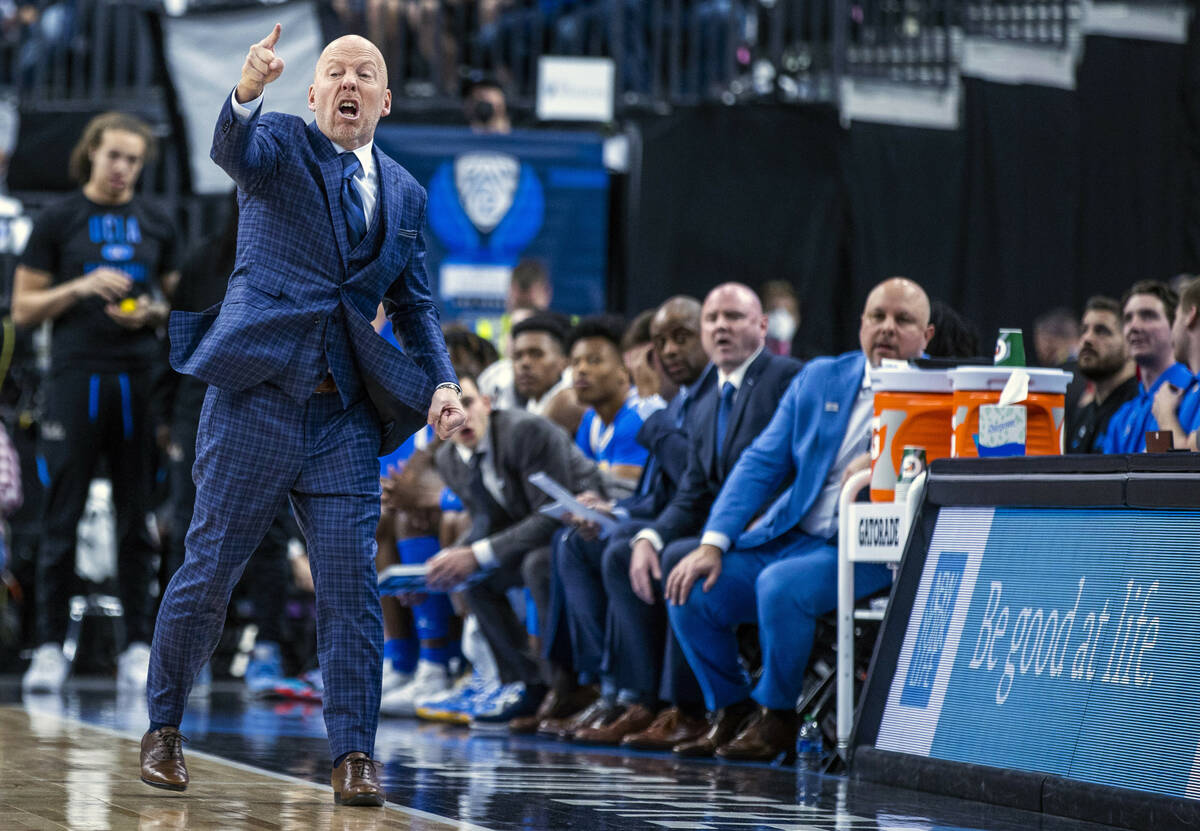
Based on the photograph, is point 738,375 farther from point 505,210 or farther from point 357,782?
point 505,210

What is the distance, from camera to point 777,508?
5.77 meters

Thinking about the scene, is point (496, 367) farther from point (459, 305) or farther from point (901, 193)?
point (901, 193)

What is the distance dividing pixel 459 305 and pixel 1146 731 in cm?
711

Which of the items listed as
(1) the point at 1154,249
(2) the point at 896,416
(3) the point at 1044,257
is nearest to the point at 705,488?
(2) the point at 896,416

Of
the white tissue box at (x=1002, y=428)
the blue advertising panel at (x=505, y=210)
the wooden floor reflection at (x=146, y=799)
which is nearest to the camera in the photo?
the wooden floor reflection at (x=146, y=799)

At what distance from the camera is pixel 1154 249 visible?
11.2 m

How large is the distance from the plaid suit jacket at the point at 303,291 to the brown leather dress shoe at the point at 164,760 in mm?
846

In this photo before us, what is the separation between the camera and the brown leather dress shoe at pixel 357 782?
Result: 389 cm

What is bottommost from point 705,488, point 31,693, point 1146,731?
point 31,693

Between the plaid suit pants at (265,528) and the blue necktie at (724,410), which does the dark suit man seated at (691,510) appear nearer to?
the blue necktie at (724,410)

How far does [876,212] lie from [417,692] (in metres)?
4.65

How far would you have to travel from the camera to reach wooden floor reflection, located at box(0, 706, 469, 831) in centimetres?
Result: 354

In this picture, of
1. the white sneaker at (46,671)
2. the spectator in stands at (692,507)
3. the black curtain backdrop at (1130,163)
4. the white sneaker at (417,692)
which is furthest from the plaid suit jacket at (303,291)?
the black curtain backdrop at (1130,163)

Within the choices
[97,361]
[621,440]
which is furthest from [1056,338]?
[97,361]
